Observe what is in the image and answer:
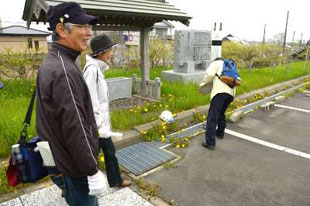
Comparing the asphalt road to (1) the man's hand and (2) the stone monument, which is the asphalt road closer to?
(1) the man's hand

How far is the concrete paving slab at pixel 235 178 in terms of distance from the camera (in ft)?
9.30

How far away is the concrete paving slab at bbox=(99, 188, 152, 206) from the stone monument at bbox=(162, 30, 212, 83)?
5.97 meters

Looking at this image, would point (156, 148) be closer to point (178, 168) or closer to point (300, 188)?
point (178, 168)

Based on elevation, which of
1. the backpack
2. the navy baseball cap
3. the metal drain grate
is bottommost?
the metal drain grate

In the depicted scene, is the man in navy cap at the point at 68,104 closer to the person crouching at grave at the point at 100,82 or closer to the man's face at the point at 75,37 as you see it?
the man's face at the point at 75,37

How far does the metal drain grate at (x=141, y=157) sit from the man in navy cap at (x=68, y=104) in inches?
72.1

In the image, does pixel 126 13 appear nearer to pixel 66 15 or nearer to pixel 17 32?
pixel 66 15

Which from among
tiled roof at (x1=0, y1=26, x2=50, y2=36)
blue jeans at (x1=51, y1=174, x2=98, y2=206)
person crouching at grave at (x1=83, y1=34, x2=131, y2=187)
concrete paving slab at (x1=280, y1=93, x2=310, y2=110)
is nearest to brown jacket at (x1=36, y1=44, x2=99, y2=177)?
blue jeans at (x1=51, y1=174, x2=98, y2=206)

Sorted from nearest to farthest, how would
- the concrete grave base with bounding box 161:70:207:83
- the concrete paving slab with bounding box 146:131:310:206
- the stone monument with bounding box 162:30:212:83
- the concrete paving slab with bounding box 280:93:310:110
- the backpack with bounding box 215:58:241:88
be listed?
the concrete paving slab with bounding box 146:131:310:206 < the backpack with bounding box 215:58:241:88 < the concrete paving slab with bounding box 280:93:310:110 < the concrete grave base with bounding box 161:70:207:83 < the stone monument with bounding box 162:30:212:83

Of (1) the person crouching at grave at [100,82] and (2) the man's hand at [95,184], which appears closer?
(2) the man's hand at [95,184]

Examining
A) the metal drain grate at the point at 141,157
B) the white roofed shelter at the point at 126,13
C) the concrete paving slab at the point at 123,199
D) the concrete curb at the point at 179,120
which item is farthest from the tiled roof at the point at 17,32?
the concrete paving slab at the point at 123,199

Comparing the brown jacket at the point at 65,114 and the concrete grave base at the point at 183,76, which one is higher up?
the brown jacket at the point at 65,114

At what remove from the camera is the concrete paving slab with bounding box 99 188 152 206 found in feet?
8.82

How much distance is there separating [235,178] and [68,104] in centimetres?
270
